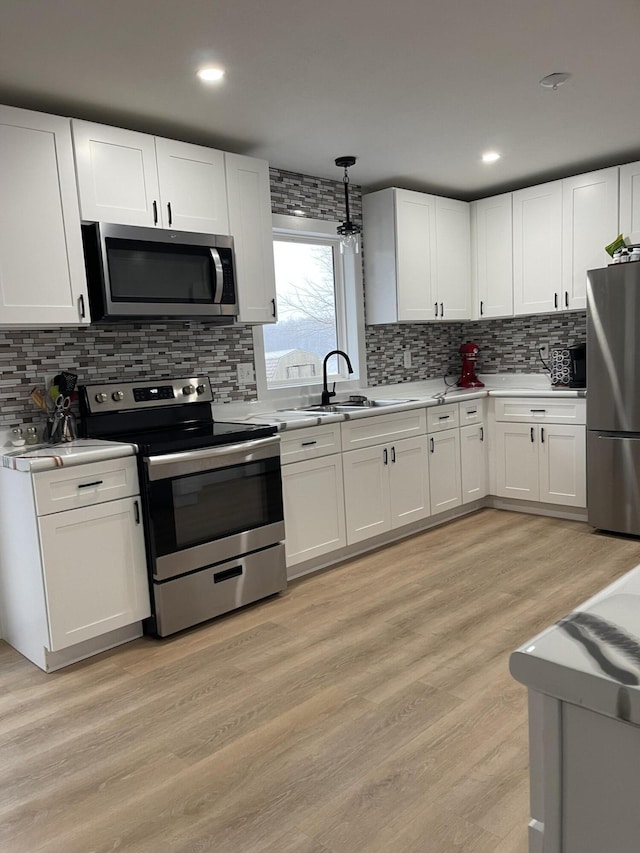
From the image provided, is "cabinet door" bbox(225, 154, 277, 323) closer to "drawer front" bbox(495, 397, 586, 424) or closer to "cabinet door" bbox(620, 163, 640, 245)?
"drawer front" bbox(495, 397, 586, 424)

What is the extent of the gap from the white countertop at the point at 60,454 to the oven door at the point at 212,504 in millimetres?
149

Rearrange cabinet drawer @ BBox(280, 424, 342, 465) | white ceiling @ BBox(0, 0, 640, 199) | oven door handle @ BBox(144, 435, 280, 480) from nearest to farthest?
white ceiling @ BBox(0, 0, 640, 199) → oven door handle @ BBox(144, 435, 280, 480) → cabinet drawer @ BBox(280, 424, 342, 465)

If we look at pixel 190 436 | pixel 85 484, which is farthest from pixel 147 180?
pixel 85 484

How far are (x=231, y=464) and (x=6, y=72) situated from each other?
71.0 inches

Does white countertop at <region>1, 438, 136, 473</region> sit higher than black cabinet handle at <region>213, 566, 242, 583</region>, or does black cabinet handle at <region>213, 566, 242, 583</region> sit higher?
white countertop at <region>1, 438, 136, 473</region>

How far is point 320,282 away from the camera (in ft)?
14.5

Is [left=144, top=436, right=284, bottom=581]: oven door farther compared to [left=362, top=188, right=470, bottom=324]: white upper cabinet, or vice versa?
[left=362, top=188, right=470, bottom=324]: white upper cabinet

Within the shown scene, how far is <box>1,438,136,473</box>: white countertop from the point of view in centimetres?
250

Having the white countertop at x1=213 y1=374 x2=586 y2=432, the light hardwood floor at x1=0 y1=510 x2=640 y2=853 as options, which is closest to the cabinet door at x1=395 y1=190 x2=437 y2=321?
the white countertop at x1=213 y1=374 x2=586 y2=432

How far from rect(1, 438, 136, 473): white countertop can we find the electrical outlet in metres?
1.12

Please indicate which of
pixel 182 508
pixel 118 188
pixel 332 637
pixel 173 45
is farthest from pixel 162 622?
pixel 173 45

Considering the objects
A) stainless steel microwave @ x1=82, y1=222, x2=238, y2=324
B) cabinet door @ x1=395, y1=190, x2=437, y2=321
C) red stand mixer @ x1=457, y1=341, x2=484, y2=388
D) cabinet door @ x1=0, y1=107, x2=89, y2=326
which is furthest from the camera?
red stand mixer @ x1=457, y1=341, x2=484, y2=388

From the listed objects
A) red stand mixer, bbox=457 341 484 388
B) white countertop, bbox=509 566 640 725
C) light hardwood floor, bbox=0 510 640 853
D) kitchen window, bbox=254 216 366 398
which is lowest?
light hardwood floor, bbox=0 510 640 853

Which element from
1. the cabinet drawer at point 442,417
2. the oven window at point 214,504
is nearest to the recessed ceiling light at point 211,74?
the oven window at point 214,504
